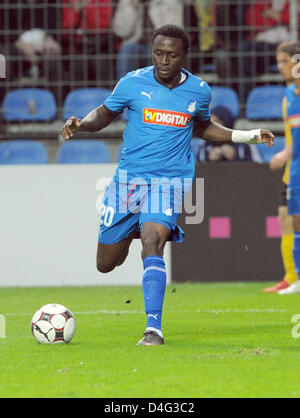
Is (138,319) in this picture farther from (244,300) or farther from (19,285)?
(19,285)

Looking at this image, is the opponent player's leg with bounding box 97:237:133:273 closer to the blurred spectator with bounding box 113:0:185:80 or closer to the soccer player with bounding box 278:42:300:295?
the soccer player with bounding box 278:42:300:295

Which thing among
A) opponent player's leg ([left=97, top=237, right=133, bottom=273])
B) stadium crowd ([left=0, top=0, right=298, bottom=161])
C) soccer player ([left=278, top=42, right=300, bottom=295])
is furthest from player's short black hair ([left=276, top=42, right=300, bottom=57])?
opponent player's leg ([left=97, top=237, right=133, bottom=273])

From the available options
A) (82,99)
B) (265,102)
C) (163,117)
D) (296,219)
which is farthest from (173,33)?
(265,102)

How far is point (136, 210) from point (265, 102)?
6.06 metres

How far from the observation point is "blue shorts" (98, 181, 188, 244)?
6211 mm

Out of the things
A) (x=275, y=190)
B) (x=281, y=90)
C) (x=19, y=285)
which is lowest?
(x=19, y=285)

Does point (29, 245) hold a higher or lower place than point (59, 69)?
lower

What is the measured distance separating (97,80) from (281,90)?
2.26 meters

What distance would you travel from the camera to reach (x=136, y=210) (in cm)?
645

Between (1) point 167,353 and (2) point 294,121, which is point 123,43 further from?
(1) point 167,353

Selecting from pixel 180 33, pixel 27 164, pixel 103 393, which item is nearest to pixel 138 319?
pixel 180 33

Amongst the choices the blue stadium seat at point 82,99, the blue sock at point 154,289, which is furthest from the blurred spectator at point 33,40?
the blue sock at point 154,289

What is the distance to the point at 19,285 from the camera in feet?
36.2
